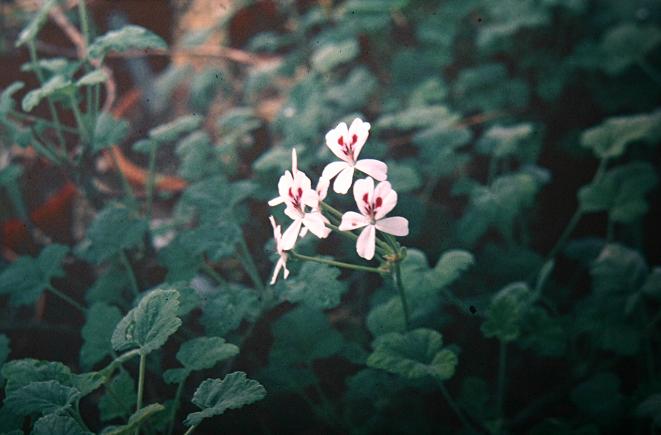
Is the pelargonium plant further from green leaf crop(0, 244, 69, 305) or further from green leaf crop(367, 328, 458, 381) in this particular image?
green leaf crop(0, 244, 69, 305)

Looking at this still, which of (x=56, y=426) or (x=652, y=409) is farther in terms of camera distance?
(x=652, y=409)

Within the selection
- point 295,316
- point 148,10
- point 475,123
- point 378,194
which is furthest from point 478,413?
point 148,10

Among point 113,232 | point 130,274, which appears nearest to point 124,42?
point 113,232

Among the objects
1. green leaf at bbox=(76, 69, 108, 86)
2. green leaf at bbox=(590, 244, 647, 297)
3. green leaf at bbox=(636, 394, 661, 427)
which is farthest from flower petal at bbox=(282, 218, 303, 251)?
green leaf at bbox=(590, 244, 647, 297)

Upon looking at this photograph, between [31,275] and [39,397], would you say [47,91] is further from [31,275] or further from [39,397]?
[39,397]

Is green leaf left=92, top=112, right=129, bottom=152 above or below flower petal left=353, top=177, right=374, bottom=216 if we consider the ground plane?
above

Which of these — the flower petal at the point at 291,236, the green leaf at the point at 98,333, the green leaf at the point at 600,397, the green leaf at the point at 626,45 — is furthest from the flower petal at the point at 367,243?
the green leaf at the point at 626,45
